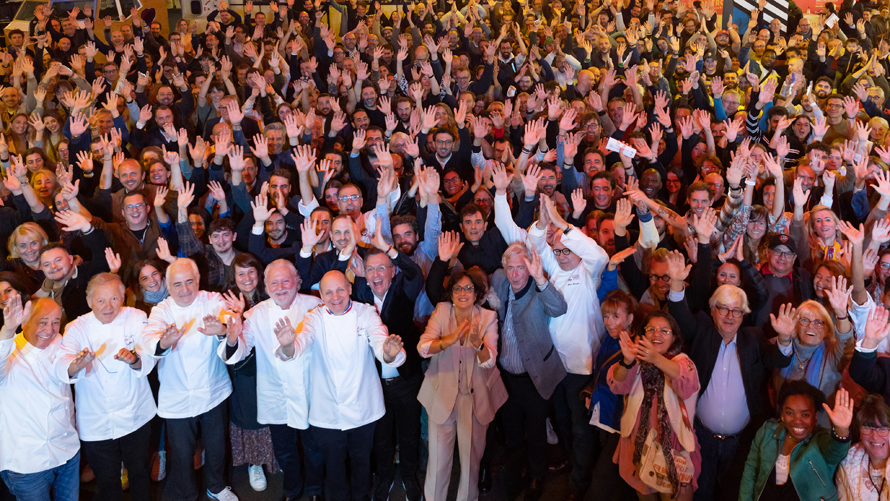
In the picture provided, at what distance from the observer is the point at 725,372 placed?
335 cm

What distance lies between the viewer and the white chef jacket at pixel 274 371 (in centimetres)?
356

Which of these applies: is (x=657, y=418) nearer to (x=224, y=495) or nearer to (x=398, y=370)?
(x=398, y=370)

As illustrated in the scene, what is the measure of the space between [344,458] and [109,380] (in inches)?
53.9

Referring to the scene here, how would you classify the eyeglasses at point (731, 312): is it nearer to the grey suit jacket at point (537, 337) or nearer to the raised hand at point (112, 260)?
the grey suit jacket at point (537, 337)

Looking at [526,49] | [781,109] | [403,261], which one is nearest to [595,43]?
[526,49]

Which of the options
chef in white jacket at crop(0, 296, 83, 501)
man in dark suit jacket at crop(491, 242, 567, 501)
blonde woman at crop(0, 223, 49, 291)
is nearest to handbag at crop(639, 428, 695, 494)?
man in dark suit jacket at crop(491, 242, 567, 501)

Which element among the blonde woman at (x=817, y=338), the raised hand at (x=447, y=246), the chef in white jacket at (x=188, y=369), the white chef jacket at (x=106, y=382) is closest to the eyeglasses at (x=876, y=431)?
the blonde woman at (x=817, y=338)

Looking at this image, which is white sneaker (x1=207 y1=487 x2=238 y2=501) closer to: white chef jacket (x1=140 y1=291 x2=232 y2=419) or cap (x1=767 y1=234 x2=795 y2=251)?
white chef jacket (x1=140 y1=291 x2=232 y2=419)

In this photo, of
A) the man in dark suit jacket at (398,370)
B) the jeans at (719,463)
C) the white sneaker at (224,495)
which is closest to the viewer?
the jeans at (719,463)

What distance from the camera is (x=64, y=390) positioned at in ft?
10.8

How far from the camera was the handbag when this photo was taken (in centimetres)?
310

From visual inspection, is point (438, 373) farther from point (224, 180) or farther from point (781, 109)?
point (781, 109)

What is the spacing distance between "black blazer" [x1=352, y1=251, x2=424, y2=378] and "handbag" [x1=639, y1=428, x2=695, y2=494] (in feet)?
4.51

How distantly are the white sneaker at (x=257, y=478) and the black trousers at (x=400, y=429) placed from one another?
2.53 feet
